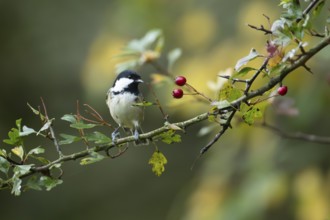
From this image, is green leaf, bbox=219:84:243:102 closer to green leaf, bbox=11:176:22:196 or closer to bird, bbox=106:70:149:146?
green leaf, bbox=11:176:22:196

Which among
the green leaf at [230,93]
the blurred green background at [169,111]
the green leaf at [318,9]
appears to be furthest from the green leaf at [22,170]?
the green leaf at [318,9]

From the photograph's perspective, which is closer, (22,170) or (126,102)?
(22,170)

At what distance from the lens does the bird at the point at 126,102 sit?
295cm

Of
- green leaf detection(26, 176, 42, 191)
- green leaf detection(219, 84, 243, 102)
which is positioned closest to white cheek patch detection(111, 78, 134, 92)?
green leaf detection(26, 176, 42, 191)

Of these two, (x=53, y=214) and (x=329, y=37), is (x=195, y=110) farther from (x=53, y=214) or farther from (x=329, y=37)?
(x=53, y=214)

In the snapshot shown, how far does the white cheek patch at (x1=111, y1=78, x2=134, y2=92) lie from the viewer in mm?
3133

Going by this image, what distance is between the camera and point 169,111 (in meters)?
2.92

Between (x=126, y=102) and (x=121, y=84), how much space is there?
8.5 inches

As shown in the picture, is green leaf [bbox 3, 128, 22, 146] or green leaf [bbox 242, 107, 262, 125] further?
green leaf [bbox 3, 128, 22, 146]

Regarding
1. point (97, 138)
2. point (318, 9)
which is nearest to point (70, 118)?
point (97, 138)

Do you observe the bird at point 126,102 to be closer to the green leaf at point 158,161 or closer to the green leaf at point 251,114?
the green leaf at point 158,161

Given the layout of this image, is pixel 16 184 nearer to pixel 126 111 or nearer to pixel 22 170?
pixel 22 170

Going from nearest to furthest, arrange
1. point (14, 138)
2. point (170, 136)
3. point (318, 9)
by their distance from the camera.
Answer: point (318, 9) → point (170, 136) → point (14, 138)

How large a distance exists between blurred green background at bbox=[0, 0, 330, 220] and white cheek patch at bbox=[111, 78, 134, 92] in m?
0.26
